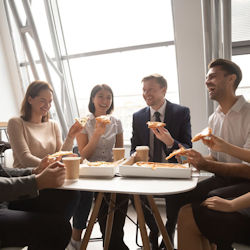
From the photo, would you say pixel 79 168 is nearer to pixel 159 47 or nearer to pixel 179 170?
pixel 179 170

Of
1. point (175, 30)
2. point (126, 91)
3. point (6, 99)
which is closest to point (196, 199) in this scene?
point (175, 30)

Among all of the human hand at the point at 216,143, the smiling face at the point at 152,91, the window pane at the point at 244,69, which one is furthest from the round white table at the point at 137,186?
the window pane at the point at 244,69

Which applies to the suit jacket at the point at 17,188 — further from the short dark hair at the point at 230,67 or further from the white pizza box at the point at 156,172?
the short dark hair at the point at 230,67

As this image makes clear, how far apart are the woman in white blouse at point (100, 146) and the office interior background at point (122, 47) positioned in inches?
48.0

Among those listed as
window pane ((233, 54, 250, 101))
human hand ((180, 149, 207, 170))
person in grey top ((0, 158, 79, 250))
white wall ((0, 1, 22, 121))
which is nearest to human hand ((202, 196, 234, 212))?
human hand ((180, 149, 207, 170))

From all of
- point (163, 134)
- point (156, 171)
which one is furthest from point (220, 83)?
point (156, 171)

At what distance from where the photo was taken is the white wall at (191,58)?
9.61ft

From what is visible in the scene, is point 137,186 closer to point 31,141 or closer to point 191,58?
point 31,141

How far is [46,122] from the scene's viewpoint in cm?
226

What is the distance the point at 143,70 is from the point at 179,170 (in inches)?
98.3

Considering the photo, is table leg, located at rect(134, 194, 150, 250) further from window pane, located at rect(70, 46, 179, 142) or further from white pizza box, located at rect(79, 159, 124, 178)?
window pane, located at rect(70, 46, 179, 142)

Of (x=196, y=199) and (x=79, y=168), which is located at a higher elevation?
(x=79, y=168)

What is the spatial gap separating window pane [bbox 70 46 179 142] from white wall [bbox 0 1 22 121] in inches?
42.3

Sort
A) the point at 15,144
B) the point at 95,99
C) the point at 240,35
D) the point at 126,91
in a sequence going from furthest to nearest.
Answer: the point at 126,91, the point at 240,35, the point at 95,99, the point at 15,144
